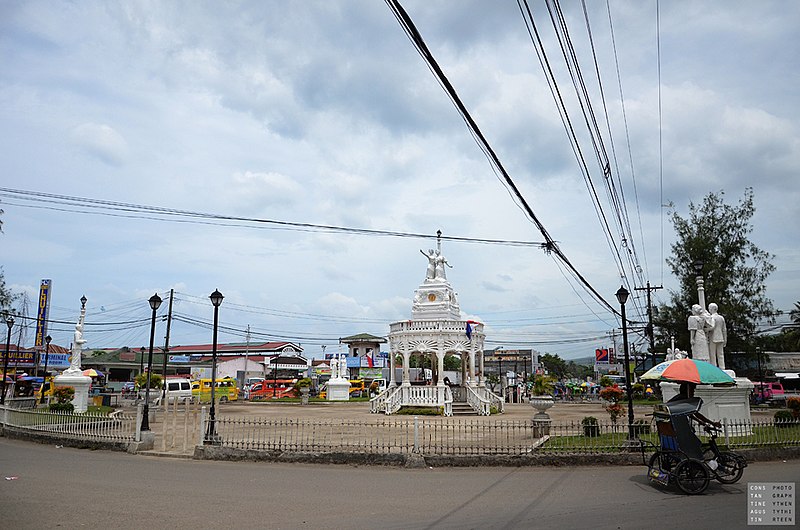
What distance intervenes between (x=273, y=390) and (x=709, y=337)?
3957 centimetres

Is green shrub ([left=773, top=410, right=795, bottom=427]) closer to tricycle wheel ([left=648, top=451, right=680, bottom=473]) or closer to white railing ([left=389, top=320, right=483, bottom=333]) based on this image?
tricycle wheel ([left=648, top=451, right=680, bottom=473])

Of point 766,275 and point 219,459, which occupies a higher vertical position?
point 766,275

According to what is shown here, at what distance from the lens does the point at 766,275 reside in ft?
132

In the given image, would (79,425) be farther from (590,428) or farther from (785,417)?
(785,417)

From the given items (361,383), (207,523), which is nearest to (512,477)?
(207,523)

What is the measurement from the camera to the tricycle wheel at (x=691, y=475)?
916 cm

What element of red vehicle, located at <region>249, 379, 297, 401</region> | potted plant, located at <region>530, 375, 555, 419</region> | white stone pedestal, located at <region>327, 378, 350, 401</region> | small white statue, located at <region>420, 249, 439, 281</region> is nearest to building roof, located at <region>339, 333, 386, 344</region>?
red vehicle, located at <region>249, 379, 297, 401</region>

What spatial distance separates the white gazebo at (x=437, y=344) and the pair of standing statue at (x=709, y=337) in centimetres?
1267

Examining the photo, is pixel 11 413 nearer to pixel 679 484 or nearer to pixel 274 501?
pixel 274 501

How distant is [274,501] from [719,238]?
42538 mm

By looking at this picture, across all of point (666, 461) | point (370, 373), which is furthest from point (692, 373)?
point (370, 373)

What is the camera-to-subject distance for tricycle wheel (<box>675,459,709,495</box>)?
9164mm

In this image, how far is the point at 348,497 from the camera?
9148 mm

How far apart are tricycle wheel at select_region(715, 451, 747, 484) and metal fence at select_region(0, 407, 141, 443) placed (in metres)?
13.6
